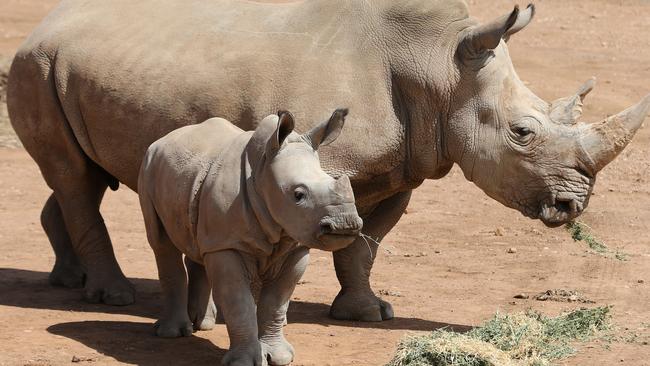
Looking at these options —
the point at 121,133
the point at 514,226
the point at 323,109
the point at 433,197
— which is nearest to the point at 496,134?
the point at 323,109

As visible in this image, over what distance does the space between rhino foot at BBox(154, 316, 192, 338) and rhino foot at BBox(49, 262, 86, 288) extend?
206 centimetres

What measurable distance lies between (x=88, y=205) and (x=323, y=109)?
2.15 m

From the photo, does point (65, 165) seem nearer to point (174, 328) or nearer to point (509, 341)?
point (174, 328)

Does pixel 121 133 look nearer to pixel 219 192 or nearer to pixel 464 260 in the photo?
pixel 219 192

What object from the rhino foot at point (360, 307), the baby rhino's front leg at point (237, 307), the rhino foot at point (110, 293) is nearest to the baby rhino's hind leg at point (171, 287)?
the baby rhino's front leg at point (237, 307)

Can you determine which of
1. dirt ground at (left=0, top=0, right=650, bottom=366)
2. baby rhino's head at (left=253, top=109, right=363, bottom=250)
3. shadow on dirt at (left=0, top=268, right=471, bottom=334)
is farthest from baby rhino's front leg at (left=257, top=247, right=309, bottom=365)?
shadow on dirt at (left=0, top=268, right=471, bottom=334)

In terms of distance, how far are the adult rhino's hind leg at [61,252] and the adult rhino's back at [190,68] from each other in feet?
2.78

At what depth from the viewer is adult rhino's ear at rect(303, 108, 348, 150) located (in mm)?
7967

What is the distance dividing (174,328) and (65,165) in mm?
2056

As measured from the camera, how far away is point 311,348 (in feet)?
28.9

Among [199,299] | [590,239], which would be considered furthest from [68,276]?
[590,239]

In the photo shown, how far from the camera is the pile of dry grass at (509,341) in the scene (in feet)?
26.5

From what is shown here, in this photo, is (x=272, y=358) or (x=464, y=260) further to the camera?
(x=464, y=260)

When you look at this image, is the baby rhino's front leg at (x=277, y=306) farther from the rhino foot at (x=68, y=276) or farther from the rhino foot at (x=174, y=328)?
the rhino foot at (x=68, y=276)
